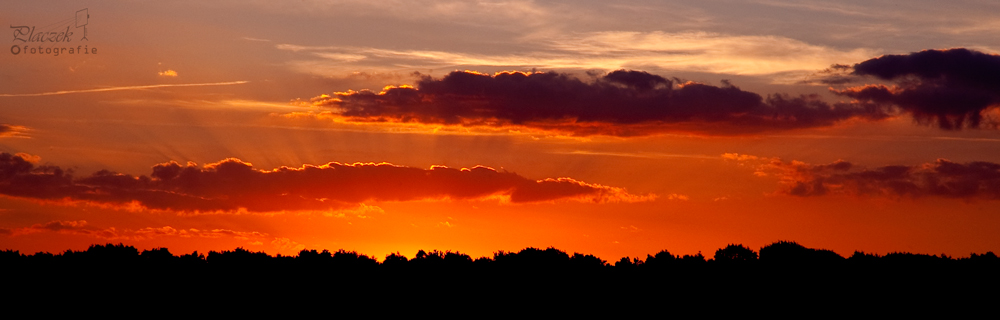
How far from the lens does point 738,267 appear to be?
422 feet

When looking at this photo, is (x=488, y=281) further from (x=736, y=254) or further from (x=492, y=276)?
(x=736, y=254)

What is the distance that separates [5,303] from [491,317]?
164 feet

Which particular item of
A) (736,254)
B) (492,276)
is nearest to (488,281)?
(492,276)

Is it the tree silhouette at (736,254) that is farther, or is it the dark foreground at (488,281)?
the tree silhouette at (736,254)

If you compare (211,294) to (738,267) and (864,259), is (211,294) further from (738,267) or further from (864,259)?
(864,259)

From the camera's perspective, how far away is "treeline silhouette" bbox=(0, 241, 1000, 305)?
112 metres

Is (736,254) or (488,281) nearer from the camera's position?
(488,281)

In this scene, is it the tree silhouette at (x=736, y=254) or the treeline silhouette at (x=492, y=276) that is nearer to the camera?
the treeline silhouette at (x=492, y=276)

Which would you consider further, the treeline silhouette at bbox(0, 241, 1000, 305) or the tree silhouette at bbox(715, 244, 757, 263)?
the tree silhouette at bbox(715, 244, 757, 263)

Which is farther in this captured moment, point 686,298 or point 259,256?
point 259,256

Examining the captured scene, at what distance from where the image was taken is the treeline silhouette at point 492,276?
112 metres

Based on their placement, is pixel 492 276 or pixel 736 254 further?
pixel 736 254

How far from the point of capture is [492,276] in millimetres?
121375

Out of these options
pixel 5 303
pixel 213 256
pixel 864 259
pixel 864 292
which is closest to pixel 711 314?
pixel 864 292
